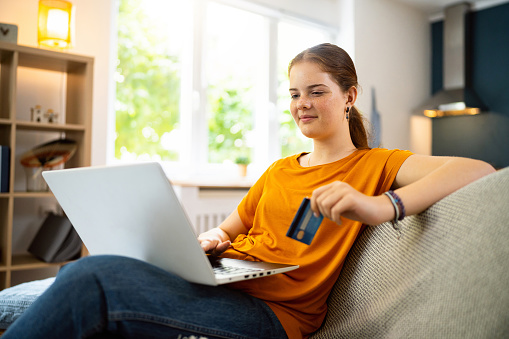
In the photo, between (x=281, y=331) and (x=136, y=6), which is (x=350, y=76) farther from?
(x=136, y=6)

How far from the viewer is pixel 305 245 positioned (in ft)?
3.66

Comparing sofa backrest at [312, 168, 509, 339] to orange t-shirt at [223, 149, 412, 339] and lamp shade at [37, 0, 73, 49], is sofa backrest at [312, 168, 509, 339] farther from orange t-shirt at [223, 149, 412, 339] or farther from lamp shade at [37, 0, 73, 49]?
lamp shade at [37, 0, 73, 49]

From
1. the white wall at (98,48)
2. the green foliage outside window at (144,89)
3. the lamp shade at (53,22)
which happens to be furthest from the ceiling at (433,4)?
the lamp shade at (53,22)

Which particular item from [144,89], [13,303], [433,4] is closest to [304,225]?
[13,303]

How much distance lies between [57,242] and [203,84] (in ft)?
5.47

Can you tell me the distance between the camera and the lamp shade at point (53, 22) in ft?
7.97

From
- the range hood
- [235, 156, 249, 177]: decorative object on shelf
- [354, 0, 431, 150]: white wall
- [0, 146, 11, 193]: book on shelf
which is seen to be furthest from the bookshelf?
the range hood

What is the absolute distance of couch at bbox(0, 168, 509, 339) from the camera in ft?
2.56

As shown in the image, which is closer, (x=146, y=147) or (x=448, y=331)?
(x=448, y=331)

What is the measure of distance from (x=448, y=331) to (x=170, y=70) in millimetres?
2990

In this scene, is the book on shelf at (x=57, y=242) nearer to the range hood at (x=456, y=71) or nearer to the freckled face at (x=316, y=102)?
the freckled face at (x=316, y=102)

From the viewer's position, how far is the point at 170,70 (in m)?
3.45

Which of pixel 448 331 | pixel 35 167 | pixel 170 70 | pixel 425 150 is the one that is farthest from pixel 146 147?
pixel 425 150

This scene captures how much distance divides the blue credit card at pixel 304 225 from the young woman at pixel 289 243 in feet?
0.06
